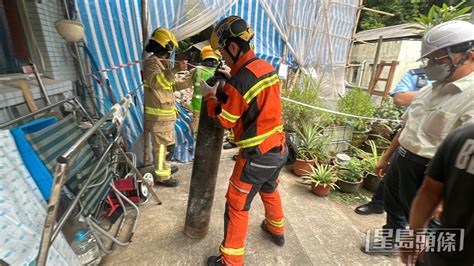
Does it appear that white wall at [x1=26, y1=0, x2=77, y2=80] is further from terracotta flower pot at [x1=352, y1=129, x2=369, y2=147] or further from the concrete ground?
terracotta flower pot at [x1=352, y1=129, x2=369, y2=147]

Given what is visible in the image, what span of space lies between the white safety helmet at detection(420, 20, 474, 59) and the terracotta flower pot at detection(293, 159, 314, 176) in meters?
2.18

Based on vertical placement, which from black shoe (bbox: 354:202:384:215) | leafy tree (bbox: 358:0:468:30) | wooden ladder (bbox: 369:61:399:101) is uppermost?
leafy tree (bbox: 358:0:468:30)

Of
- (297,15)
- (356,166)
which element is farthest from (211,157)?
(297,15)

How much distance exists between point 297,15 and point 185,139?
13.6ft

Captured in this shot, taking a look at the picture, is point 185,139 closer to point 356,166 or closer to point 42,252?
point 356,166

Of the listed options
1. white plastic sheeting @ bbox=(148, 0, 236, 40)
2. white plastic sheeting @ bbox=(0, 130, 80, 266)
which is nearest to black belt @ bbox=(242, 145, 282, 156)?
white plastic sheeting @ bbox=(0, 130, 80, 266)

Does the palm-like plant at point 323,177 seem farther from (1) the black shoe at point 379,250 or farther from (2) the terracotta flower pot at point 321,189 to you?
(1) the black shoe at point 379,250

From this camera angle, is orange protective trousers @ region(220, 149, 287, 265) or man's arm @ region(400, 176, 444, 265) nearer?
man's arm @ region(400, 176, 444, 265)

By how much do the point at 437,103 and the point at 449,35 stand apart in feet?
1.69

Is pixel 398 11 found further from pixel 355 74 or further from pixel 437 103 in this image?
pixel 437 103

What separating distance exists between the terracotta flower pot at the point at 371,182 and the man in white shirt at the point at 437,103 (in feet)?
4.78

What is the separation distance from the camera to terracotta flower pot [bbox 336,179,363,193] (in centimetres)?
347

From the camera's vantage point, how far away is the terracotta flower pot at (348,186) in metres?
3.47

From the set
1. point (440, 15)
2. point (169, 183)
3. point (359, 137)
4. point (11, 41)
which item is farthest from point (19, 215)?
point (440, 15)
